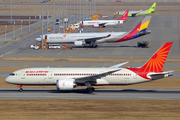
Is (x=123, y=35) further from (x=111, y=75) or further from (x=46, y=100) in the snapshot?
(x=46, y=100)

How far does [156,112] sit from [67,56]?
169 ft

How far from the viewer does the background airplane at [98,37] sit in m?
102

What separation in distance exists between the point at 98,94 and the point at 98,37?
51.9 metres

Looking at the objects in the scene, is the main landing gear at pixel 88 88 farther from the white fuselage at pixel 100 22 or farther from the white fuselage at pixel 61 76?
the white fuselage at pixel 100 22

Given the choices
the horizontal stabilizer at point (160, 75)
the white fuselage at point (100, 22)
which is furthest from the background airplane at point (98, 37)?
the white fuselage at point (100, 22)

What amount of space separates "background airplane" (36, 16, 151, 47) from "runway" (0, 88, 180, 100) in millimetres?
48091

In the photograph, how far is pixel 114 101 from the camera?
153ft

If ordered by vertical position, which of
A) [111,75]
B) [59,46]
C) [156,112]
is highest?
[59,46]

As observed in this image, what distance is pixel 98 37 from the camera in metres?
102

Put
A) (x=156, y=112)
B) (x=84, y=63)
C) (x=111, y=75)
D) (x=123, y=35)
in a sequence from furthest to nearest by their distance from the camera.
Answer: (x=123, y=35) < (x=84, y=63) < (x=111, y=75) < (x=156, y=112)

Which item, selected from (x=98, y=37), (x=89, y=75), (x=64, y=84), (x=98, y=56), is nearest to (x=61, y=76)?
(x=64, y=84)

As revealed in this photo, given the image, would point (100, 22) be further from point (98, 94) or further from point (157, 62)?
point (98, 94)

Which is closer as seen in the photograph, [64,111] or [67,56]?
[64,111]

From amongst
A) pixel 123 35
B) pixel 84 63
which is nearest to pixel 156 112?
pixel 84 63
